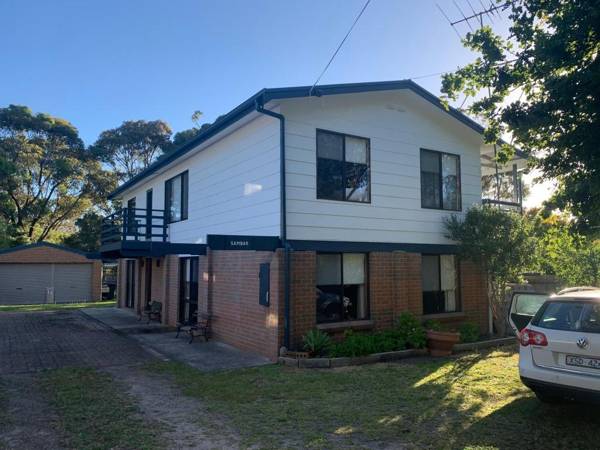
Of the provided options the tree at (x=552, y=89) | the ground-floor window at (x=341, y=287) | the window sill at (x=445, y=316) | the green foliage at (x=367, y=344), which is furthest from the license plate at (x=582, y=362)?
the window sill at (x=445, y=316)

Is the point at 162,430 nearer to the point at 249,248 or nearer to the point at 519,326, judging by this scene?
the point at 249,248

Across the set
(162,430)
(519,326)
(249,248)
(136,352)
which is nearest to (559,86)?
(519,326)

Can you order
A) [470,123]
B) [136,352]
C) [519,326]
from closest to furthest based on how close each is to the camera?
[519,326], [136,352], [470,123]

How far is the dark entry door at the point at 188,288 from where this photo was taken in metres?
14.6

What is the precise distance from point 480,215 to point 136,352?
9.09m

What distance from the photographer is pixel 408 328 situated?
435 inches

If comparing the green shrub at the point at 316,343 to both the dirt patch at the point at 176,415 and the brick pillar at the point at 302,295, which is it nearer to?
the brick pillar at the point at 302,295

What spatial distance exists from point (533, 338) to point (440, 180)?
298 inches

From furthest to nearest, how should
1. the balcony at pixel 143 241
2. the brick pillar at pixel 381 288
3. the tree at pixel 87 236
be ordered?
the tree at pixel 87 236 < the balcony at pixel 143 241 < the brick pillar at pixel 381 288

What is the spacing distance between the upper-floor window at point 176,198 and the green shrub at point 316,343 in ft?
23.3

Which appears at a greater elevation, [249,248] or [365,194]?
[365,194]

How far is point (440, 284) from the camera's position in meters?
13.0

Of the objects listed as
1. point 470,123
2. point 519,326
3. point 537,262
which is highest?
point 470,123

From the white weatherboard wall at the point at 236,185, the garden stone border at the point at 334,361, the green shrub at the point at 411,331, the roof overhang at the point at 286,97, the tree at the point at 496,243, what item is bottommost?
the garden stone border at the point at 334,361
